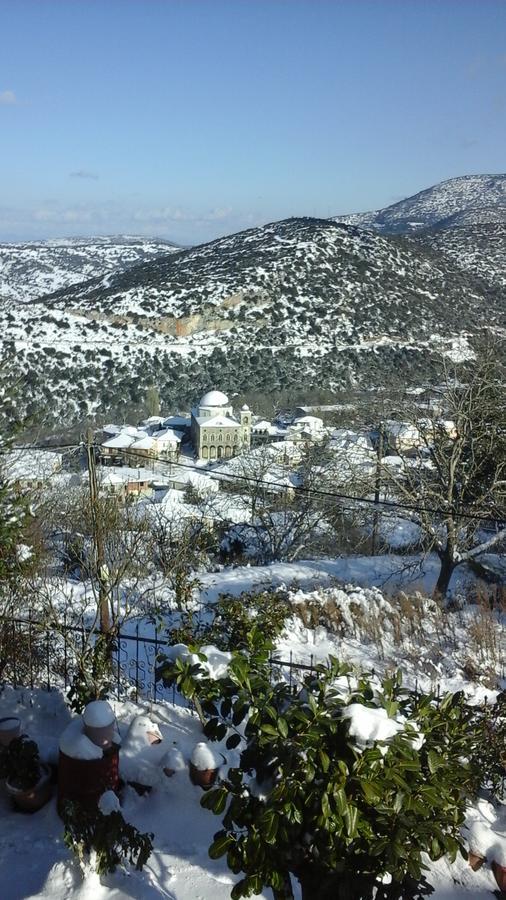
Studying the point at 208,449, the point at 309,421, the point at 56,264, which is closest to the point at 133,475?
the point at 309,421

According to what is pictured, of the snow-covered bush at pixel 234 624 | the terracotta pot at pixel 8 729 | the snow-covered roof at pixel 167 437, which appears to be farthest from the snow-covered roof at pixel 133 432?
the terracotta pot at pixel 8 729

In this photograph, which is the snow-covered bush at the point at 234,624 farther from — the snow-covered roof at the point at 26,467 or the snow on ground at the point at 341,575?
the snow-covered roof at the point at 26,467

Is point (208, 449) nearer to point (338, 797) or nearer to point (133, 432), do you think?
point (133, 432)

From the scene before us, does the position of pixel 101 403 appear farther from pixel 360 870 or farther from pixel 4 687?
pixel 360 870

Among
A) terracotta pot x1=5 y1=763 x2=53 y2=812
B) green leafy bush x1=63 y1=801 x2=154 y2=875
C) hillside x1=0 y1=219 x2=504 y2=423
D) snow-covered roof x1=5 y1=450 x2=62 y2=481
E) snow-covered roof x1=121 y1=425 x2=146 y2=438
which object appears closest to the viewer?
green leafy bush x1=63 y1=801 x2=154 y2=875

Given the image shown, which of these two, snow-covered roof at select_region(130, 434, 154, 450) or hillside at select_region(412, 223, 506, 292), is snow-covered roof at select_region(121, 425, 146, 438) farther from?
hillside at select_region(412, 223, 506, 292)

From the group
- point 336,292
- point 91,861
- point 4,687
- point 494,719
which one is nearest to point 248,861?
point 91,861

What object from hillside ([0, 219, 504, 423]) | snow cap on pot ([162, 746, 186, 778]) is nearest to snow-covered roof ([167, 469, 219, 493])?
hillside ([0, 219, 504, 423])
